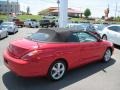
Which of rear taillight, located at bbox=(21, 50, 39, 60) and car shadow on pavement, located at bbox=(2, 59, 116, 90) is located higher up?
rear taillight, located at bbox=(21, 50, 39, 60)

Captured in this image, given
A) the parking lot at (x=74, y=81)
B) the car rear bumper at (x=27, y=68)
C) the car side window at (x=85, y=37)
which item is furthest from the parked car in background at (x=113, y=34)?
the car rear bumper at (x=27, y=68)

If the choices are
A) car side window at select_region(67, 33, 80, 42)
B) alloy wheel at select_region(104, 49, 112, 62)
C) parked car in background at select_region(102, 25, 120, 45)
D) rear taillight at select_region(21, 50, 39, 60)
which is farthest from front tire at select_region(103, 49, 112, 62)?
parked car in background at select_region(102, 25, 120, 45)

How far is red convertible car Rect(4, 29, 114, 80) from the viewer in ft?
18.3

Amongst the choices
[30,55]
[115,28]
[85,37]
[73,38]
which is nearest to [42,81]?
[30,55]

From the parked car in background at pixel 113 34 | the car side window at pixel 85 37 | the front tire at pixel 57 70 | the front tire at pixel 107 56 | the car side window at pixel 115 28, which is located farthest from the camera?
the car side window at pixel 115 28

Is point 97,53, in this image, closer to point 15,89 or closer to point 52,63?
point 52,63

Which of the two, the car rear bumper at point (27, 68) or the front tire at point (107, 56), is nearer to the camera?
the car rear bumper at point (27, 68)

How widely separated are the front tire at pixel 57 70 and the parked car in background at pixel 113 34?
24.4 ft

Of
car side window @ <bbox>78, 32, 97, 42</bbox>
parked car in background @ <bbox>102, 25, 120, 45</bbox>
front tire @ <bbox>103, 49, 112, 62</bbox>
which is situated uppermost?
car side window @ <bbox>78, 32, 97, 42</bbox>

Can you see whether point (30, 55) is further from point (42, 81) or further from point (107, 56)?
point (107, 56)

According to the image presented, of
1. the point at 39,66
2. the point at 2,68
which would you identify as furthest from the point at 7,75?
the point at 39,66

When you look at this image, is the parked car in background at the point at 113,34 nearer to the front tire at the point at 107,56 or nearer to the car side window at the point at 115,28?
the car side window at the point at 115,28

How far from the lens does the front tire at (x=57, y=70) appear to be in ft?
19.7

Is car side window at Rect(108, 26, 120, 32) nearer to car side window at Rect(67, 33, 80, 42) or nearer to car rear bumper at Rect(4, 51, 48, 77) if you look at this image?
car side window at Rect(67, 33, 80, 42)
